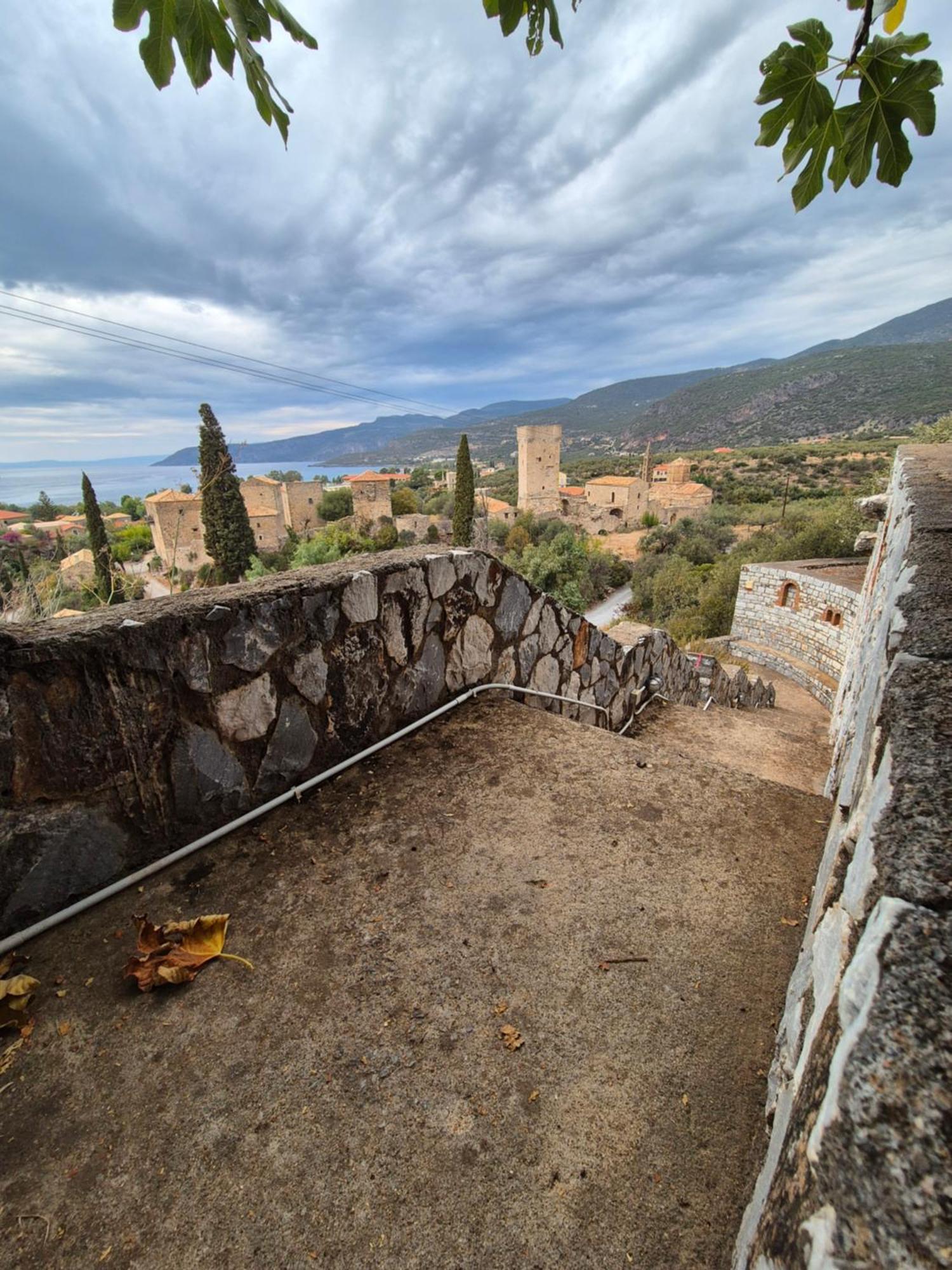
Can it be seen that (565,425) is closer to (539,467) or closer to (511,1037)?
(539,467)

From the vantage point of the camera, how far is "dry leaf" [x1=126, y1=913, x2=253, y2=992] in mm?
1289

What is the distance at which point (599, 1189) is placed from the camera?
0.95m

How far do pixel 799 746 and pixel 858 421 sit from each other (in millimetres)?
54727

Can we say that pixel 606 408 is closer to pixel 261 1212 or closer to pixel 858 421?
pixel 858 421

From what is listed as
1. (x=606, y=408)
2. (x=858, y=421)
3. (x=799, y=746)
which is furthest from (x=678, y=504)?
(x=606, y=408)

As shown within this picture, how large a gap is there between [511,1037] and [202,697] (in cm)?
124

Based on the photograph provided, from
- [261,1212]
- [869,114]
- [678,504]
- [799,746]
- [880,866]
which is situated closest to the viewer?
[880,866]

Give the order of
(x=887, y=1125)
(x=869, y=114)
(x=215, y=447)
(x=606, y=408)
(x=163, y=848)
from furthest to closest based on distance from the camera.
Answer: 1. (x=606, y=408)
2. (x=215, y=447)
3. (x=163, y=848)
4. (x=869, y=114)
5. (x=887, y=1125)

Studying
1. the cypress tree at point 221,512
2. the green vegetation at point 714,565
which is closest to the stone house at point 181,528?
the cypress tree at point 221,512

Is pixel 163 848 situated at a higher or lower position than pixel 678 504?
higher

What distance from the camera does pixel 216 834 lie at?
5.70ft

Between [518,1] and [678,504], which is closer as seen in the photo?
[518,1]

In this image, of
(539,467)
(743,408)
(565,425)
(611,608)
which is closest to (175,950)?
(611,608)

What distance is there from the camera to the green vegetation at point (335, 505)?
138 feet
